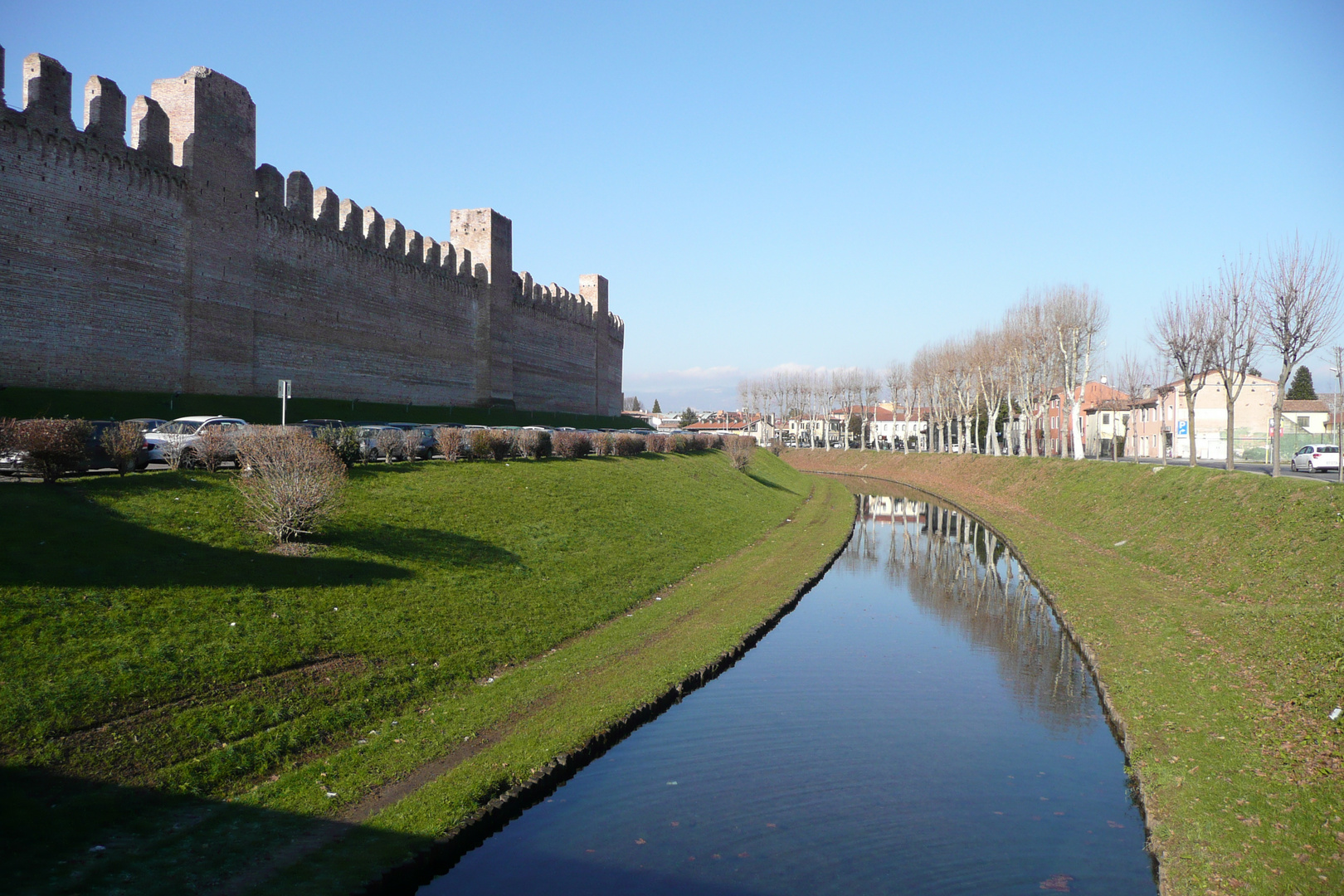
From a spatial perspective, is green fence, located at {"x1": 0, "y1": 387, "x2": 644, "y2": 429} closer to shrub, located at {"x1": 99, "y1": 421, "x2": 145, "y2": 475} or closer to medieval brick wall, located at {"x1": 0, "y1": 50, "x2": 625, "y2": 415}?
medieval brick wall, located at {"x1": 0, "y1": 50, "x2": 625, "y2": 415}

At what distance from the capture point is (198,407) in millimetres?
27016

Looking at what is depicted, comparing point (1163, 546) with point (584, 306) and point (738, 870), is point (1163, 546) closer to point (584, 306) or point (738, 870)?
point (738, 870)

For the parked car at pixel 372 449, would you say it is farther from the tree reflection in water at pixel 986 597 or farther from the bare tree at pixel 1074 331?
the bare tree at pixel 1074 331

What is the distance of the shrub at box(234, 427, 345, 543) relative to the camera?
13406 millimetres

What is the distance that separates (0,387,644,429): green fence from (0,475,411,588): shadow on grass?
903 cm

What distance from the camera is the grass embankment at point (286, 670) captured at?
6801mm

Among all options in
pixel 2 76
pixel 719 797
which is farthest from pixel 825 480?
pixel 719 797

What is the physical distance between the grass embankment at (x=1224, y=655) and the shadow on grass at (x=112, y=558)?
10.6 metres

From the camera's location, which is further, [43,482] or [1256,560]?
[1256,560]

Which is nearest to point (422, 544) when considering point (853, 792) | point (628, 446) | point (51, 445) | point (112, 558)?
point (112, 558)

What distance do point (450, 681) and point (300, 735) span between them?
253 centimetres

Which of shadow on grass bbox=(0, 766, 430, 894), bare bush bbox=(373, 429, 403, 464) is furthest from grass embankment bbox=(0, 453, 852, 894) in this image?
bare bush bbox=(373, 429, 403, 464)

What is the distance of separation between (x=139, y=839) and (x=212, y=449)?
1069cm

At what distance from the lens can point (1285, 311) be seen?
76.5 feet
